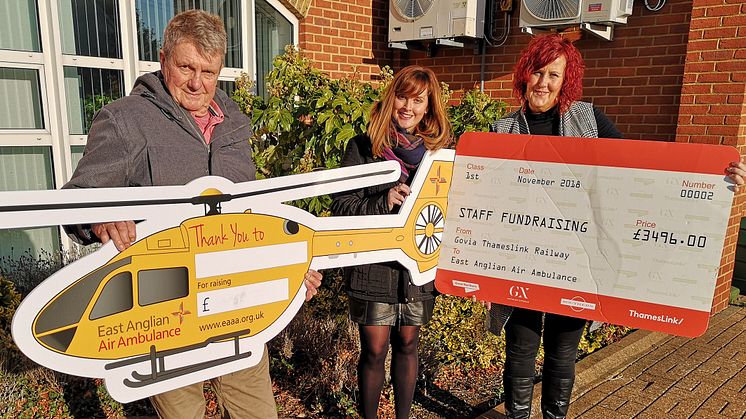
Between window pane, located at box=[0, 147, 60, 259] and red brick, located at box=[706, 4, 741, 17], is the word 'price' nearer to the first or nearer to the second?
red brick, located at box=[706, 4, 741, 17]

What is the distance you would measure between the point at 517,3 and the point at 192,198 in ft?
14.7

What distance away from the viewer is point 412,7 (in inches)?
211

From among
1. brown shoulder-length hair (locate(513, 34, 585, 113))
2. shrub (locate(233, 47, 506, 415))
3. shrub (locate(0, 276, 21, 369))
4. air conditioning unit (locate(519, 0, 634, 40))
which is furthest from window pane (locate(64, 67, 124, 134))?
air conditioning unit (locate(519, 0, 634, 40))

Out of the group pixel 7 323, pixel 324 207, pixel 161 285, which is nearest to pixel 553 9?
pixel 324 207

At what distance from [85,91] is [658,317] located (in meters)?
4.20

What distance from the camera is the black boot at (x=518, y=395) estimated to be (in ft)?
7.97

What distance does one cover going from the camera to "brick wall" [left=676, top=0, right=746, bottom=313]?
3.90 m

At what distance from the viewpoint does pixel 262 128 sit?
3.68m

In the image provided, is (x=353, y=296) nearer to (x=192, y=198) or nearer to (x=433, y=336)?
(x=192, y=198)

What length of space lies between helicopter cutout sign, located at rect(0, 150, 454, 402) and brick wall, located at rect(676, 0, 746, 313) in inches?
127

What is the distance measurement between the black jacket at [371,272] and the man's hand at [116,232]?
888 millimetres

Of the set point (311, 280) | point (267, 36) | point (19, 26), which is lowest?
point (311, 280)

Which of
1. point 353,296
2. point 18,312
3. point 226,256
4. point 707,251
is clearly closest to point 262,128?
point 353,296

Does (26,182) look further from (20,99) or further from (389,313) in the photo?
(389,313)
